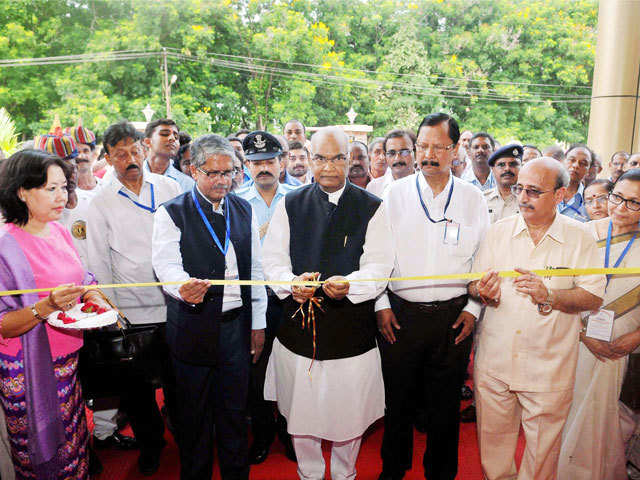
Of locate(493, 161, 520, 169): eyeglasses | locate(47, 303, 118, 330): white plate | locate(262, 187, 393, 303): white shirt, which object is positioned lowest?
locate(47, 303, 118, 330): white plate

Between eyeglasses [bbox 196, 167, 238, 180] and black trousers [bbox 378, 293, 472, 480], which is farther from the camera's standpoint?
black trousers [bbox 378, 293, 472, 480]

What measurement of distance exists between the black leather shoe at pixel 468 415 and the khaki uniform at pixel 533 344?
131 centimetres

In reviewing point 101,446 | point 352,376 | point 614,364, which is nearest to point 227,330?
point 352,376

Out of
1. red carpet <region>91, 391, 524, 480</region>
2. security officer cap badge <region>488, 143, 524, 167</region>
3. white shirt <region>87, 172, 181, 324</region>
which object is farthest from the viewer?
security officer cap badge <region>488, 143, 524, 167</region>

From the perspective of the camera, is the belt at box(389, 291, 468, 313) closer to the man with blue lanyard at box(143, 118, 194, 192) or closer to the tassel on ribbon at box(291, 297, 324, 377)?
the tassel on ribbon at box(291, 297, 324, 377)

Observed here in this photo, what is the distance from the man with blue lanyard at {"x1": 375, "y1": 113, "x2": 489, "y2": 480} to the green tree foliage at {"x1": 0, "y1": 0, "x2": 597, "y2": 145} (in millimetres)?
18072

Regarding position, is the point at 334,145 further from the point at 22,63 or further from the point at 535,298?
the point at 22,63

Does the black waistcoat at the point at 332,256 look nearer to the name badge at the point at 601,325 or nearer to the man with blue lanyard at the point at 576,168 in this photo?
the name badge at the point at 601,325

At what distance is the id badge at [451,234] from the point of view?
3078mm

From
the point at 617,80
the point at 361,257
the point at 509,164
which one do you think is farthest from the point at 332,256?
the point at 617,80

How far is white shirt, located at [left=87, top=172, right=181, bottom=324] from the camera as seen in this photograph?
3.34m

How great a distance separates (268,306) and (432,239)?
4.80 ft

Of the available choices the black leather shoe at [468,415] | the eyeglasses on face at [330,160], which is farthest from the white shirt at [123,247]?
the black leather shoe at [468,415]

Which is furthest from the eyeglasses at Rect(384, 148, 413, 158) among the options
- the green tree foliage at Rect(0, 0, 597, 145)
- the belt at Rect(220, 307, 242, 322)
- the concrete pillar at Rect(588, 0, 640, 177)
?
the green tree foliage at Rect(0, 0, 597, 145)
